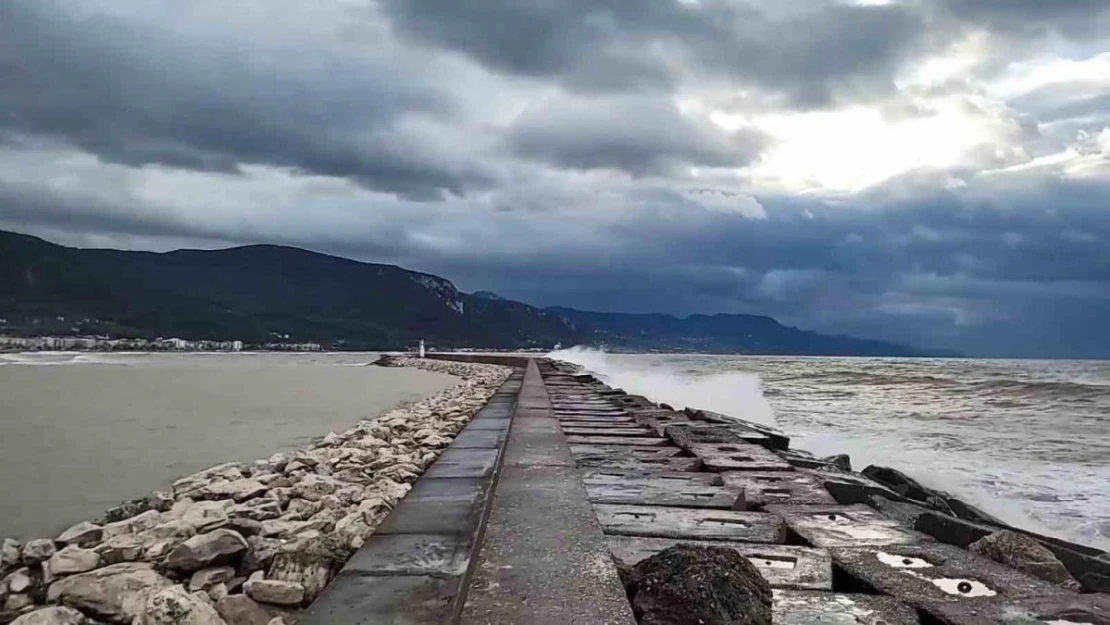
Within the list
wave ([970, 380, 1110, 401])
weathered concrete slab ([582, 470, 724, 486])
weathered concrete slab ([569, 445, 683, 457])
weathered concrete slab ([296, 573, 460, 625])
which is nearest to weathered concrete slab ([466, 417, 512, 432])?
weathered concrete slab ([569, 445, 683, 457])

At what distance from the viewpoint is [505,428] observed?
22.7 ft

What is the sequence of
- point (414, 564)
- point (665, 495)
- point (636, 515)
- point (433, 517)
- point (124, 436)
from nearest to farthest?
point (414, 564) < point (433, 517) < point (636, 515) < point (665, 495) < point (124, 436)

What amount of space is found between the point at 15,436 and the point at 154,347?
83238mm

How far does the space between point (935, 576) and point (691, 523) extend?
1.05 meters

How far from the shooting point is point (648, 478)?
4.76 m

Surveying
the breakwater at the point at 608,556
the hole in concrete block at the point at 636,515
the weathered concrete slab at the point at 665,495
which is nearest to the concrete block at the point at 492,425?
the breakwater at the point at 608,556

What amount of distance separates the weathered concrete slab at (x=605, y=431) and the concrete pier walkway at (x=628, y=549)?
6.98ft

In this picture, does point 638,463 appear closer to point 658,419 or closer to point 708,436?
point 708,436

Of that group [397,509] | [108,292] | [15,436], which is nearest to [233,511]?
[397,509]

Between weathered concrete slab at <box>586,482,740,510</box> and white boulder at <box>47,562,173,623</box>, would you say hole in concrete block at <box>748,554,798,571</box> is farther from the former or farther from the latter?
white boulder at <box>47,562,173,623</box>

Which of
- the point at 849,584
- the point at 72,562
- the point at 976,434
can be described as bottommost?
the point at 976,434

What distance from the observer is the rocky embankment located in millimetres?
2406

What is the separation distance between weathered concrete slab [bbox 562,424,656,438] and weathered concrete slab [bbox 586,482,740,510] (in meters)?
3.03

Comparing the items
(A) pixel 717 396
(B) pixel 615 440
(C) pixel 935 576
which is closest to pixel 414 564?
(C) pixel 935 576
